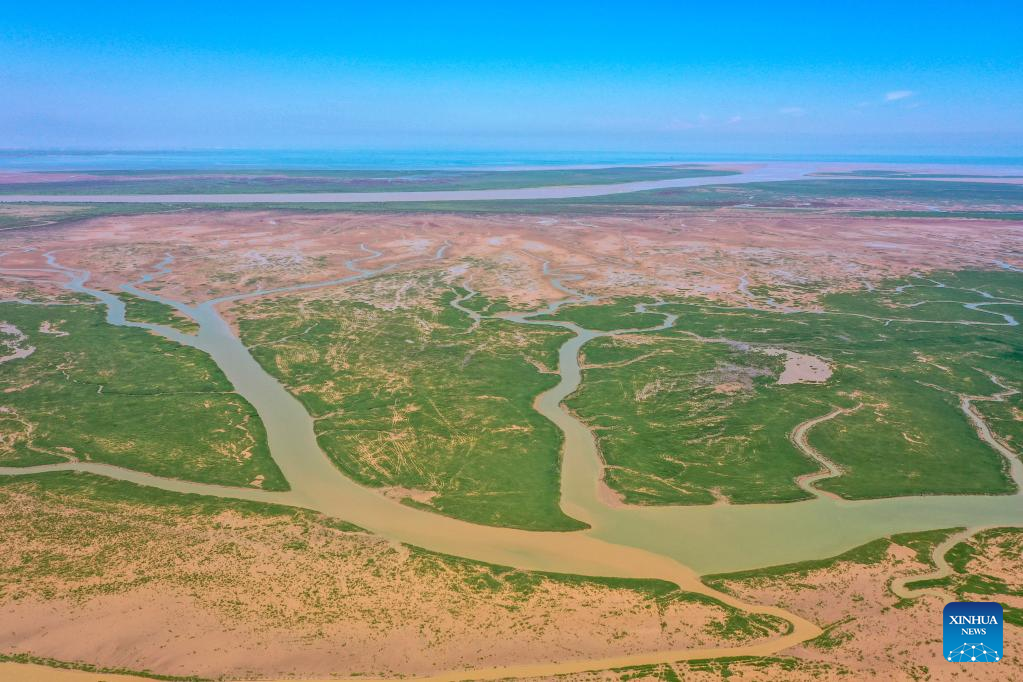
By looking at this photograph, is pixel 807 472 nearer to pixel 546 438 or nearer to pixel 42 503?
pixel 546 438

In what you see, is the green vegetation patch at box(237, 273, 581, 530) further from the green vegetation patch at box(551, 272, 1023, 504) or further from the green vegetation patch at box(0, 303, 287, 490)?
the green vegetation patch at box(551, 272, 1023, 504)

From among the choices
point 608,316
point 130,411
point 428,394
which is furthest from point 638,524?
point 608,316

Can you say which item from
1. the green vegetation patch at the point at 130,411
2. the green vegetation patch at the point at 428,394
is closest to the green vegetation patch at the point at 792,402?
the green vegetation patch at the point at 428,394

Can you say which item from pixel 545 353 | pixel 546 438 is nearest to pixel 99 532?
pixel 546 438

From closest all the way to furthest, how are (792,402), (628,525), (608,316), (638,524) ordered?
(628,525) < (638,524) < (792,402) < (608,316)

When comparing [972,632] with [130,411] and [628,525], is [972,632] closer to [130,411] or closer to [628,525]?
[628,525]

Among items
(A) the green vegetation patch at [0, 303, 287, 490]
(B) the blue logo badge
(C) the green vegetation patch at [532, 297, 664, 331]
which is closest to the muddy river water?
(A) the green vegetation patch at [0, 303, 287, 490]
